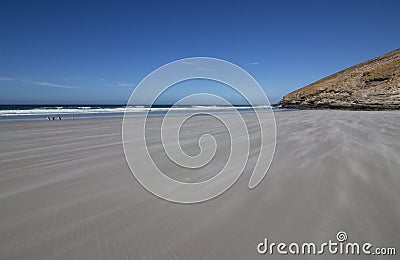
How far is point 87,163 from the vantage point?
148 inches

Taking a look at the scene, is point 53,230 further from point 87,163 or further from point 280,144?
point 280,144

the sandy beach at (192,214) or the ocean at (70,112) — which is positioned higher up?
the sandy beach at (192,214)

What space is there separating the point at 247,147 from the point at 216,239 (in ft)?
10.8
